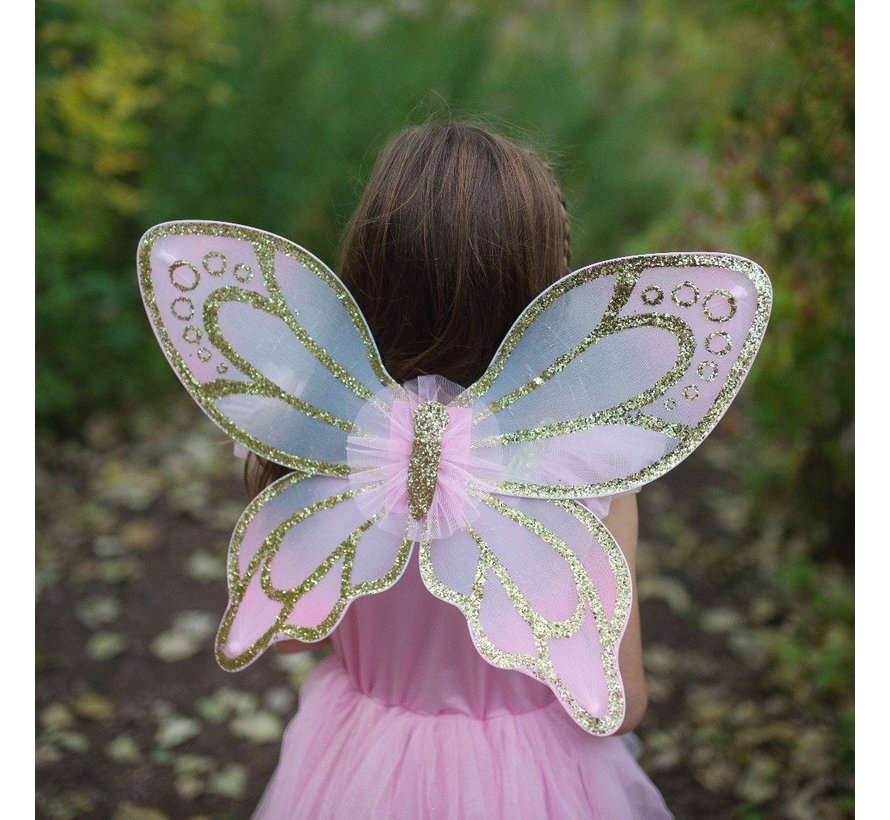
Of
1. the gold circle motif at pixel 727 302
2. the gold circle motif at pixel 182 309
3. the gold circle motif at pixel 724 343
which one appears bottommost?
the gold circle motif at pixel 724 343

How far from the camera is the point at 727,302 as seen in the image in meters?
1.14

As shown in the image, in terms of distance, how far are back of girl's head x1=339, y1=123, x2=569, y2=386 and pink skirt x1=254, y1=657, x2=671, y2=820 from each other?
57 cm

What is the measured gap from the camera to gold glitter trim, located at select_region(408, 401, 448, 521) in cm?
120

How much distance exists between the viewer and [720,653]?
2904 millimetres

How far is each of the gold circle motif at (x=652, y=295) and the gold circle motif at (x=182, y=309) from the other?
0.62 meters

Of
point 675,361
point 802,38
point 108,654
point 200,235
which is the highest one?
point 802,38

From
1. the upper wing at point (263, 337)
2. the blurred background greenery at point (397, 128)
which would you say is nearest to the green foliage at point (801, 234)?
the blurred background greenery at point (397, 128)

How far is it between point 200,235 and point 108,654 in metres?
2.02

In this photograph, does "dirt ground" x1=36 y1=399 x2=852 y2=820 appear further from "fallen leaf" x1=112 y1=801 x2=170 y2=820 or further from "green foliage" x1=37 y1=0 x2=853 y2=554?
"green foliage" x1=37 y1=0 x2=853 y2=554

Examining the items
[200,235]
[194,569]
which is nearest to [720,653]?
[194,569]

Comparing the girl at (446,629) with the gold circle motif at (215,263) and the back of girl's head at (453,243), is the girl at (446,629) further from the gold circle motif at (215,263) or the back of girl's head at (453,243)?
the gold circle motif at (215,263)

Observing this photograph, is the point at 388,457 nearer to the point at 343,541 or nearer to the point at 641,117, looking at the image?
the point at 343,541

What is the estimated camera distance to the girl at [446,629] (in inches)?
50.5

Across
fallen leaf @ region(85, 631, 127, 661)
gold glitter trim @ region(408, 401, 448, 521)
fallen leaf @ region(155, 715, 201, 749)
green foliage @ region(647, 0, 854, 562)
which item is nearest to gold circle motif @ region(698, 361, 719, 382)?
gold glitter trim @ region(408, 401, 448, 521)
